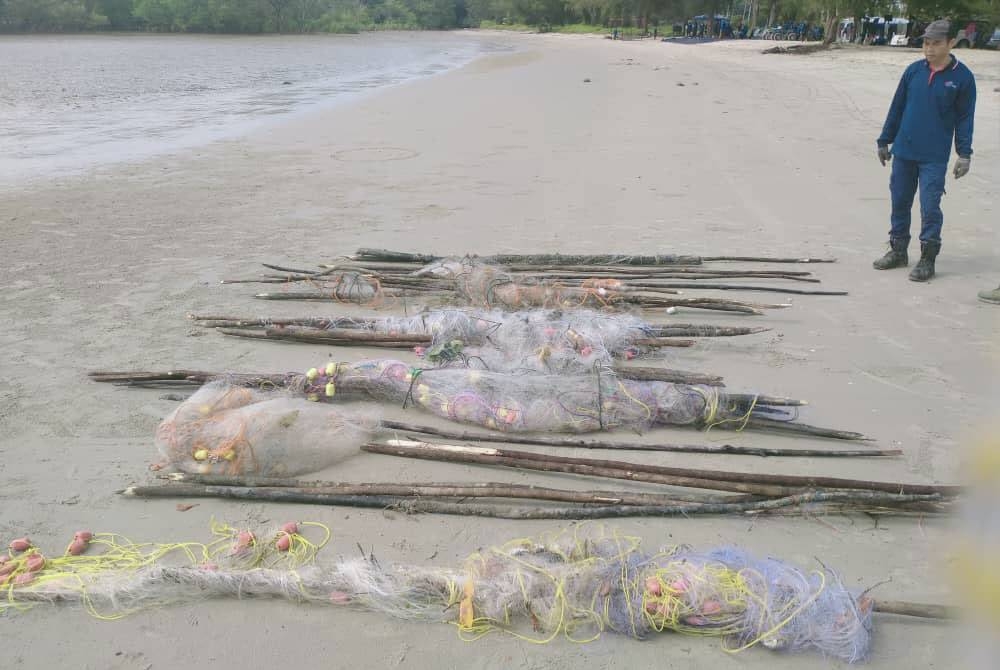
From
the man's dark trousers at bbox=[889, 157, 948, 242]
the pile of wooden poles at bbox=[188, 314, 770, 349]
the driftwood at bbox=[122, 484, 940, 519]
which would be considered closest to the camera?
the driftwood at bbox=[122, 484, 940, 519]

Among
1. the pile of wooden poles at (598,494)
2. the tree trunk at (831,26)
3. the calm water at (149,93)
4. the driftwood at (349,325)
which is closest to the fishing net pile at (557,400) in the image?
the pile of wooden poles at (598,494)

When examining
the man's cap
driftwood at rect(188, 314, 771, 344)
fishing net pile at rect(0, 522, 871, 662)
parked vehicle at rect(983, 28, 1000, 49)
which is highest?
parked vehicle at rect(983, 28, 1000, 49)

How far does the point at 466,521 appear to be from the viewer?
3354 millimetres

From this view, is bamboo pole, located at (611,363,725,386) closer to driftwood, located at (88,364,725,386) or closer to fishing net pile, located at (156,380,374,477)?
driftwood, located at (88,364,725,386)

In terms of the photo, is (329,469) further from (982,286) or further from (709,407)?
(982,286)

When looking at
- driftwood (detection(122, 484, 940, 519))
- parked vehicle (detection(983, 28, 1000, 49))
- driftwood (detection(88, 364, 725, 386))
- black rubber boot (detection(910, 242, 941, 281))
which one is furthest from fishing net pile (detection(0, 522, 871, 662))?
parked vehicle (detection(983, 28, 1000, 49))

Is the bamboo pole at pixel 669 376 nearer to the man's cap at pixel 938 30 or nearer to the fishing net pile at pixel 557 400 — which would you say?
the fishing net pile at pixel 557 400

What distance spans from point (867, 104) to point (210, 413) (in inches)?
760

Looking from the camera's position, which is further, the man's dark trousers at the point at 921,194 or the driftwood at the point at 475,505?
the man's dark trousers at the point at 921,194

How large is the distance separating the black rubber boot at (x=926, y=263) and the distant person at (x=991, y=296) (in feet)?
1.65

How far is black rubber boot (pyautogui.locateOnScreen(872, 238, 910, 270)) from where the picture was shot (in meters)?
6.62

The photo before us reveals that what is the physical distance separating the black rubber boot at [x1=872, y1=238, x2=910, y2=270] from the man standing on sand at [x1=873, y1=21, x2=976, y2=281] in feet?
0.04

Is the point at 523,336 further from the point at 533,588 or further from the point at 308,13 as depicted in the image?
the point at 308,13

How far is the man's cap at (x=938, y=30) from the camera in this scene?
5.89m
